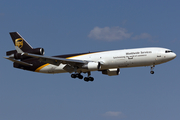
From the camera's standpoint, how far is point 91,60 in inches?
2217

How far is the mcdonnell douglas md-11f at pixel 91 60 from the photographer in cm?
5362

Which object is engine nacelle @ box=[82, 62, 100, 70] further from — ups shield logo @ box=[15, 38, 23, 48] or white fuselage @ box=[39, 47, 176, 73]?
ups shield logo @ box=[15, 38, 23, 48]

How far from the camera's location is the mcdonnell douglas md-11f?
5362cm

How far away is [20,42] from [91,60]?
51.2 ft

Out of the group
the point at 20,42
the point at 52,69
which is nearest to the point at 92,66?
the point at 52,69

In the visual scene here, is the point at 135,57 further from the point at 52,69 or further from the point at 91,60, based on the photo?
the point at 52,69

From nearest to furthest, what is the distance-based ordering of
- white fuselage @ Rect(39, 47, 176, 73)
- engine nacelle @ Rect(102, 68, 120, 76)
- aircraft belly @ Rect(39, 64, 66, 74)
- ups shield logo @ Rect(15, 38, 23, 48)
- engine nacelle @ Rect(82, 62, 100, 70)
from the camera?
white fuselage @ Rect(39, 47, 176, 73) → engine nacelle @ Rect(82, 62, 100, 70) → aircraft belly @ Rect(39, 64, 66, 74) → engine nacelle @ Rect(102, 68, 120, 76) → ups shield logo @ Rect(15, 38, 23, 48)

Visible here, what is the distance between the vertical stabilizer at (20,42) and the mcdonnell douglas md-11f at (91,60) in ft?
5.41

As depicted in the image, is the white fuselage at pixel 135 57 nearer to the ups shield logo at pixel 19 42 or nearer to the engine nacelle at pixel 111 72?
the engine nacelle at pixel 111 72

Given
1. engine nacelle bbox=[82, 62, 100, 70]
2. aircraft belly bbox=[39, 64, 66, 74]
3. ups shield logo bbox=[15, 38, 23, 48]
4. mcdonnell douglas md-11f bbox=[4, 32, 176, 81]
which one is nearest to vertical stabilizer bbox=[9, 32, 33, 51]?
ups shield logo bbox=[15, 38, 23, 48]

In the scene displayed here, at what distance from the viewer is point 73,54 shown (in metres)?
58.7

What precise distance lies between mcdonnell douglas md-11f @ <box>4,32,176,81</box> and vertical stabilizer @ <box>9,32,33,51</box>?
1649 millimetres

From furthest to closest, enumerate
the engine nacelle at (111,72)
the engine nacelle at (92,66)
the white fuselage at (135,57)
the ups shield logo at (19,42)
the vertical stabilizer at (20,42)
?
1. the ups shield logo at (19,42)
2. the vertical stabilizer at (20,42)
3. the engine nacelle at (111,72)
4. the engine nacelle at (92,66)
5. the white fuselage at (135,57)

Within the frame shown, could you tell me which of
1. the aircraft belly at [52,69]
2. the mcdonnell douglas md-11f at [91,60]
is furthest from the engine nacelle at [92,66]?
the aircraft belly at [52,69]
